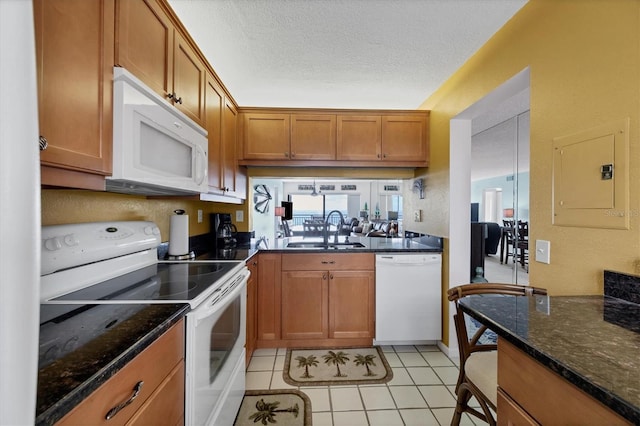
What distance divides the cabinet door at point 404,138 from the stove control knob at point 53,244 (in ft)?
7.74

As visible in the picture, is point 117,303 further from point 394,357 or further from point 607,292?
point 394,357

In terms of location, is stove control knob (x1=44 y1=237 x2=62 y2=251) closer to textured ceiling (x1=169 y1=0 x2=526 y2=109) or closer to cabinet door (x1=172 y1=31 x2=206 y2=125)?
cabinet door (x1=172 y1=31 x2=206 y2=125)

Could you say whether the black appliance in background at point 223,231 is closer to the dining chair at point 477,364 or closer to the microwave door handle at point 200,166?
the microwave door handle at point 200,166

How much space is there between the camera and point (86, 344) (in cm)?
71

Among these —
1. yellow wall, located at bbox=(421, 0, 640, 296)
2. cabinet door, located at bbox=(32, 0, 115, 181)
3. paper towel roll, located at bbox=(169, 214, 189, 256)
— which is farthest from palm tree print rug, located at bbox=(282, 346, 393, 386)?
cabinet door, located at bbox=(32, 0, 115, 181)

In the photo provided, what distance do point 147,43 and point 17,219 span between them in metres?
1.19

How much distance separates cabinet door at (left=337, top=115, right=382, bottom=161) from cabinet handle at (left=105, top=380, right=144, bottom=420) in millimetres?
2216

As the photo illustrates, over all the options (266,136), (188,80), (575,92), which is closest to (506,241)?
(575,92)

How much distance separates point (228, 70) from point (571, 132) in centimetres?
218

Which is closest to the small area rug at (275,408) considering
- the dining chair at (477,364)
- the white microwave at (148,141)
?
the dining chair at (477,364)

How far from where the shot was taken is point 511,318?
0.85 m

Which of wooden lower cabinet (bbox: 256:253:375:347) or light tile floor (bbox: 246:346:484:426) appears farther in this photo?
wooden lower cabinet (bbox: 256:253:375:347)

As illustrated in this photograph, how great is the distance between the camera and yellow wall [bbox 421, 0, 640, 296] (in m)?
0.96

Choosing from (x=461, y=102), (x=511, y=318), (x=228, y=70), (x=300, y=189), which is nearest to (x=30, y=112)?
(x=511, y=318)
